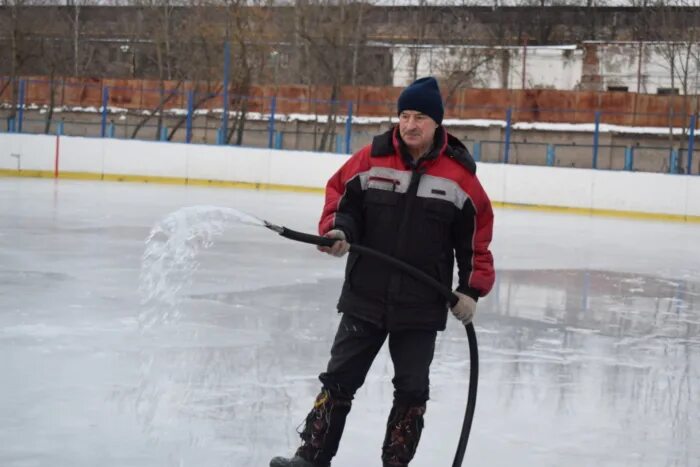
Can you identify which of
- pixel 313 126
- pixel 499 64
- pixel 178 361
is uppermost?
pixel 499 64

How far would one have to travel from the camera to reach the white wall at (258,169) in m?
19.3

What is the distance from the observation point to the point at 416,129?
→ 149 inches

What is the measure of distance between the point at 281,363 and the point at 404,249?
7.86ft

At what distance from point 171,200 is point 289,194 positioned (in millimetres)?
3551

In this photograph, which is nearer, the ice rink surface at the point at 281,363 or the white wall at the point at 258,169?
the ice rink surface at the point at 281,363

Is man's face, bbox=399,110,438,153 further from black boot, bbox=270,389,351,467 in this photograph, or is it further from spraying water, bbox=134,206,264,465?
black boot, bbox=270,389,351,467

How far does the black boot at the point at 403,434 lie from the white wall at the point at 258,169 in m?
15.7

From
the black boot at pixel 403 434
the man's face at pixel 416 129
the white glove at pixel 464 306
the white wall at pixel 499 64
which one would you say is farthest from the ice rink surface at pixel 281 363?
the white wall at pixel 499 64

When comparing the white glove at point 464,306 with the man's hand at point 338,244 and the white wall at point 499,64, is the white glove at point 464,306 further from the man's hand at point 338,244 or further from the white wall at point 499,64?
the white wall at point 499,64

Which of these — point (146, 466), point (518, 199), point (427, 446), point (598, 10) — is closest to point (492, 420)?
point (427, 446)

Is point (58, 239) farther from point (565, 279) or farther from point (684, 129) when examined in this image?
point (684, 129)

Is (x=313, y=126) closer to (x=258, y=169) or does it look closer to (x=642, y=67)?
(x=258, y=169)

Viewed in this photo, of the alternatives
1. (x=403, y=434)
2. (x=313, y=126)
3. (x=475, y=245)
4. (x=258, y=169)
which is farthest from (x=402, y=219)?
(x=313, y=126)

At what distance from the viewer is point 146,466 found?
164 inches
